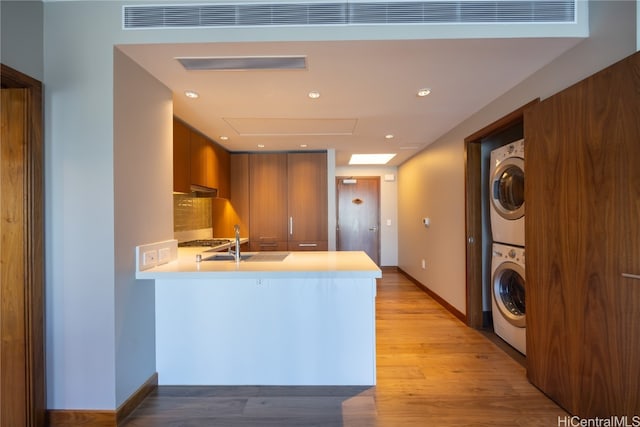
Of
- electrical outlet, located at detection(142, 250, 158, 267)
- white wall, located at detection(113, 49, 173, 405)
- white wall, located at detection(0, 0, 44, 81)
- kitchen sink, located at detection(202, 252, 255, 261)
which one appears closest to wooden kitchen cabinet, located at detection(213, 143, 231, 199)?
kitchen sink, located at detection(202, 252, 255, 261)

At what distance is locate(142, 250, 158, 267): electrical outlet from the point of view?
1895 millimetres

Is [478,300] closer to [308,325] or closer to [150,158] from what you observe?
[308,325]

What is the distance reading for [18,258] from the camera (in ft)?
5.14

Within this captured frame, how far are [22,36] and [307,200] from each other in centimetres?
321

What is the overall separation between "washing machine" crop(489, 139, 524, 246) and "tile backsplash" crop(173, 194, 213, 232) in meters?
3.42

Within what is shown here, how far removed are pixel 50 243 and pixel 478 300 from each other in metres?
3.56

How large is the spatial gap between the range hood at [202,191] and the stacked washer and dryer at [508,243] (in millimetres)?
3024

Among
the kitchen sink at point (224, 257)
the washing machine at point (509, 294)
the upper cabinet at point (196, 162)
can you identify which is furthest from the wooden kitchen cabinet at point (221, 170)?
the washing machine at point (509, 294)

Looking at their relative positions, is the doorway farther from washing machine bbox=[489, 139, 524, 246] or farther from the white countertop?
the white countertop

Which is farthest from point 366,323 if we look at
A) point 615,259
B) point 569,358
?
point 615,259

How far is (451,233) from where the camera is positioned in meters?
3.49

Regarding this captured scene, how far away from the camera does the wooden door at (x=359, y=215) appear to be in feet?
20.1

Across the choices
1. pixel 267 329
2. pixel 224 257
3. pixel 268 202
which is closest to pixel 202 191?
pixel 268 202

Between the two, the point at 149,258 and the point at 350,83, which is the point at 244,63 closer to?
the point at 350,83
